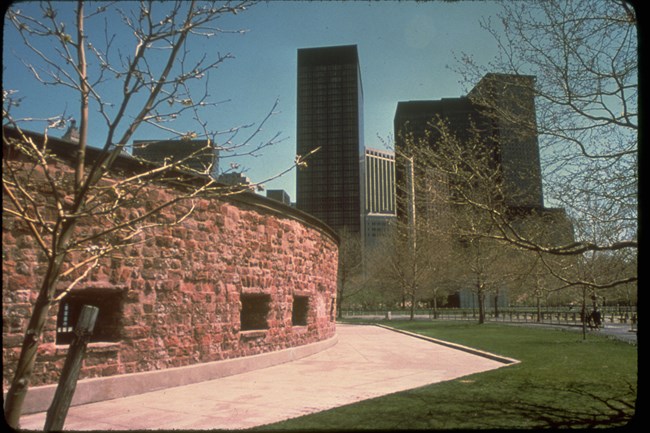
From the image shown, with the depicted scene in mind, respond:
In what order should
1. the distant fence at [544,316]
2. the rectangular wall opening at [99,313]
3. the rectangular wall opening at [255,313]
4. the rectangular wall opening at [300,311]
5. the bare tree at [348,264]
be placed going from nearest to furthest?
the rectangular wall opening at [99,313], the rectangular wall opening at [255,313], the rectangular wall opening at [300,311], the distant fence at [544,316], the bare tree at [348,264]

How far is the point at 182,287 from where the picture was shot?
27.9 feet

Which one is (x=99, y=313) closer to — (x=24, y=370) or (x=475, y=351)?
(x=24, y=370)

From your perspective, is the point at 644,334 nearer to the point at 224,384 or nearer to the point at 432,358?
the point at 224,384

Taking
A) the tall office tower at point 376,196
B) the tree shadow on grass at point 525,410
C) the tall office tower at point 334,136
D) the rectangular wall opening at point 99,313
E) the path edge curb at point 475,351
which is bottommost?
the path edge curb at point 475,351

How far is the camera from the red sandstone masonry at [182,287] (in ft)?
20.5

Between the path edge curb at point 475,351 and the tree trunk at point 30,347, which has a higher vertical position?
the tree trunk at point 30,347

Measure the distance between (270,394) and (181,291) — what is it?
2669 mm

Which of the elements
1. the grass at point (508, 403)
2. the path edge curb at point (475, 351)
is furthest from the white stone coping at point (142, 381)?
the path edge curb at point (475, 351)

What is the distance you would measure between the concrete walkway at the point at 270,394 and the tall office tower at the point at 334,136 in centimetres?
5295

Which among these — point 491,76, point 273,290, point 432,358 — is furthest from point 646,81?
point 432,358

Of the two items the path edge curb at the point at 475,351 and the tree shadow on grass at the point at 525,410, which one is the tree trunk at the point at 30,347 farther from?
the path edge curb at the point at 475,351

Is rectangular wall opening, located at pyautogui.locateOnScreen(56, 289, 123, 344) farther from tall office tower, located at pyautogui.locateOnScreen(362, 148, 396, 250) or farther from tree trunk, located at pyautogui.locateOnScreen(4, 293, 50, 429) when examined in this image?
tall office tower, located at pyautogui.locateOnScreen(362, 148, 396, 250)

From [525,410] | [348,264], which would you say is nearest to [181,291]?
[525,410]

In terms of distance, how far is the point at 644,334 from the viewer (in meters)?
3.95
